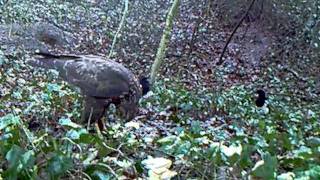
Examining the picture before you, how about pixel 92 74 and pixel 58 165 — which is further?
pixel 92 74

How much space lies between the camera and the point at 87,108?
555cm

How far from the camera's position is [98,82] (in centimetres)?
545

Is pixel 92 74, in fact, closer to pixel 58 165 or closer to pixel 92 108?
pixel 92 108

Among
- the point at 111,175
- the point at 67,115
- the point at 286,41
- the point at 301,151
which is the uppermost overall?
the point at 286,41

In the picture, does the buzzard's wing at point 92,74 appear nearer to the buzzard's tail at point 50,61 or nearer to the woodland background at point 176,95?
the buzzard's tail at point 50,61

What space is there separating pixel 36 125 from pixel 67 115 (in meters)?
0.94

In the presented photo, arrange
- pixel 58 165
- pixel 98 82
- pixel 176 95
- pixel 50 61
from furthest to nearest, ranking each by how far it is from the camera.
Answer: pixel 176 95 → pixel 50 61 → pixel 98 82 → pixel 58 165

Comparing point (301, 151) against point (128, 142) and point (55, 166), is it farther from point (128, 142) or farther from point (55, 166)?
point (55, 166)

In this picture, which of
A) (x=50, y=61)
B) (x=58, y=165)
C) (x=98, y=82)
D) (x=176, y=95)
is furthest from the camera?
(x=176, y=95)

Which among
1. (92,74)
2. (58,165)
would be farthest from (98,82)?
(58,165)

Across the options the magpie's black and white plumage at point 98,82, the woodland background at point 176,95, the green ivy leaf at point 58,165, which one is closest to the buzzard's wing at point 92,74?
the magpie's black and white plumage at point 98,82

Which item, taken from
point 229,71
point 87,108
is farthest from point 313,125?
point 229,71

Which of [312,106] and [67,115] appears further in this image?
[312,106]

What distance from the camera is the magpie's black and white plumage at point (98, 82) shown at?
542 cm
